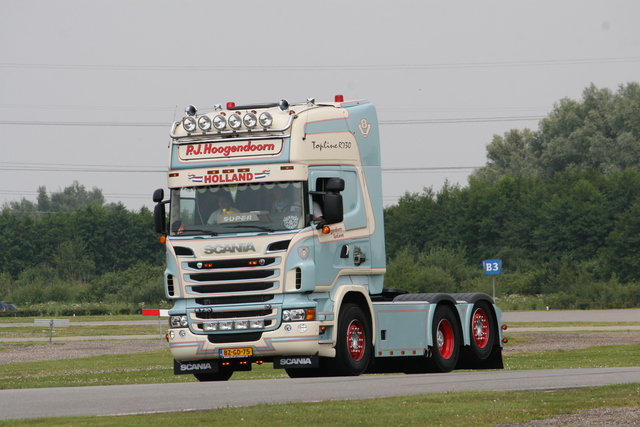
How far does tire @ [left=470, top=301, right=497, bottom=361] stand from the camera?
762 inches

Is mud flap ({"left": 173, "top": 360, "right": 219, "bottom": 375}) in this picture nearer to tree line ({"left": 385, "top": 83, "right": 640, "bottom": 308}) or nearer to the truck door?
the truck door

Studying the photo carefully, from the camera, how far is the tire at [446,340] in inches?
729

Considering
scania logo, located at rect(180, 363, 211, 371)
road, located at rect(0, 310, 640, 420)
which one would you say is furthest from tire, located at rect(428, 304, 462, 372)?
scania logo, located at rect(180, 363, 211, 371)

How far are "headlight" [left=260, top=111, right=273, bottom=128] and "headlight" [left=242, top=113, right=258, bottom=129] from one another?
0.37ft

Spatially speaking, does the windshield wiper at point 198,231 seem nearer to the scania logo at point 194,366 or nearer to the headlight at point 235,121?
the headlight at point 235,121

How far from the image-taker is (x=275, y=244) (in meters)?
15.7

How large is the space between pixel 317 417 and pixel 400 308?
554 centimetres

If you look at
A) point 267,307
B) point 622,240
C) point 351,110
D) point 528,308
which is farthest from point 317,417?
point 622,240

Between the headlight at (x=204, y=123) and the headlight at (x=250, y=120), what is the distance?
1.89 feet

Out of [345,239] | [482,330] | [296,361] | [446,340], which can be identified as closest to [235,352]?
[296,361]

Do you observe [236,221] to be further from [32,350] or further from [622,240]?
[622,240]

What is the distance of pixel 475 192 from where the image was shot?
322 feet

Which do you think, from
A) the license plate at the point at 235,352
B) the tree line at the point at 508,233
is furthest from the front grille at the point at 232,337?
the tree line at the point at 508,233

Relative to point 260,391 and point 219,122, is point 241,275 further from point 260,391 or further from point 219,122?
point 219,122
